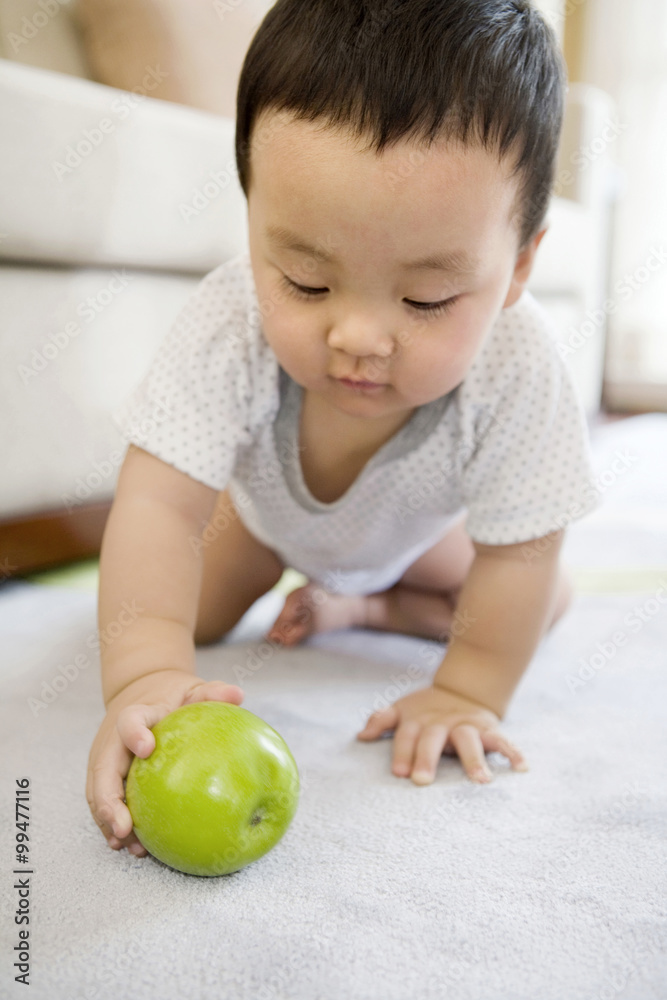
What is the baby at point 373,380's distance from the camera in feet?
1.84

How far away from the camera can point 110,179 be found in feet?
3.60

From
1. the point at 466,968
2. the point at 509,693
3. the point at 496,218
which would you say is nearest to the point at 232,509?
the point at 509,693

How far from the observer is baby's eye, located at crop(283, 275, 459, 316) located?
607 millimetres

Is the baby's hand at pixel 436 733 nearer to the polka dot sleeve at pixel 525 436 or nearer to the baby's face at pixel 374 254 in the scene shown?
the polka dot sleeve at pixel 525 436

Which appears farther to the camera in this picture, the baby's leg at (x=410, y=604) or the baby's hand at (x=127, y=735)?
the baby's leg at (x=410, y=604)

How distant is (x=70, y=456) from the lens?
3.60 ft

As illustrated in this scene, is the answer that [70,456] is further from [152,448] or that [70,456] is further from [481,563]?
[481,563]

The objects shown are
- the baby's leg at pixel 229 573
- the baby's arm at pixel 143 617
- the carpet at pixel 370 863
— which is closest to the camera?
the carpet at pixel 370 863

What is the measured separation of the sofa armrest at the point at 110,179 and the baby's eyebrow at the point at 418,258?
0.53 metres

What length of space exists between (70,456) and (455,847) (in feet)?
2.43

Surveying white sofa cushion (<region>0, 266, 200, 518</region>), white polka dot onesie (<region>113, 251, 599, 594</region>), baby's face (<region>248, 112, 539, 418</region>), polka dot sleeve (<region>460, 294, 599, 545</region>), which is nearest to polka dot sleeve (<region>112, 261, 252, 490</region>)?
white polka dot onesie (<region>113, 251, 599, 594</region>)

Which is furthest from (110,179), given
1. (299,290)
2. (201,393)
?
(299,290)

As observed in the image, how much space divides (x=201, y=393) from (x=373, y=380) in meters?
0.18

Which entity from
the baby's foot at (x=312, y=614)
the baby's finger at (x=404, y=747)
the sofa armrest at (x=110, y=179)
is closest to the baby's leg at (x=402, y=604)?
the baby's foot at (x=312, y=614)
